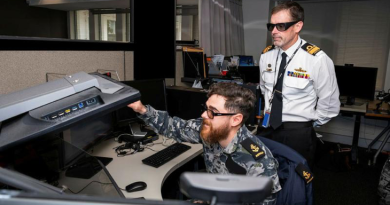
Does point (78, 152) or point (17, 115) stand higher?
point (17, 115)

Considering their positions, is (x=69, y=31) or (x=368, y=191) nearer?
(x=368, y=191)

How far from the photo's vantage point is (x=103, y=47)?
197 cm

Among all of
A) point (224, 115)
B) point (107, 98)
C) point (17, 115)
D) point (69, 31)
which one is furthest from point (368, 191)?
point (69, 31)

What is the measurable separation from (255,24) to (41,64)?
176 inches

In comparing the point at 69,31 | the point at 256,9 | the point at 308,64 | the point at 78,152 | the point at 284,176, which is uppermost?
the point at 256,9

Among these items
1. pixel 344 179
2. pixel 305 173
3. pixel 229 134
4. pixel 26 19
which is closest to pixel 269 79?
pixel 229 134

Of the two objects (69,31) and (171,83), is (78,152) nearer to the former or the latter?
(171,83)

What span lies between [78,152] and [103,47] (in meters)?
Result: 1.06

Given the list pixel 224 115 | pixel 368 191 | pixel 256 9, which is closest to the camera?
pixel 224 115

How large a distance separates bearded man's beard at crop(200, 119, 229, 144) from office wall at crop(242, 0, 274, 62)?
14.2 ft

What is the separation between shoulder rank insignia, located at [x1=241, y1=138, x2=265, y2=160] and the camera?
1226 mm

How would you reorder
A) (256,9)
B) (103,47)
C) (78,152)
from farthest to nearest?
1. (256,9)
2. (103,47)
3. (78,152)

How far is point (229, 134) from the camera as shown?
1372mm

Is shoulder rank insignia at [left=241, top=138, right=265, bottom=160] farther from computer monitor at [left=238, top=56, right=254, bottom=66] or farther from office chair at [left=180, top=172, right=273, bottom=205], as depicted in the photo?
computer monitor at [left=238, top=56, right=254, bottom=66]
